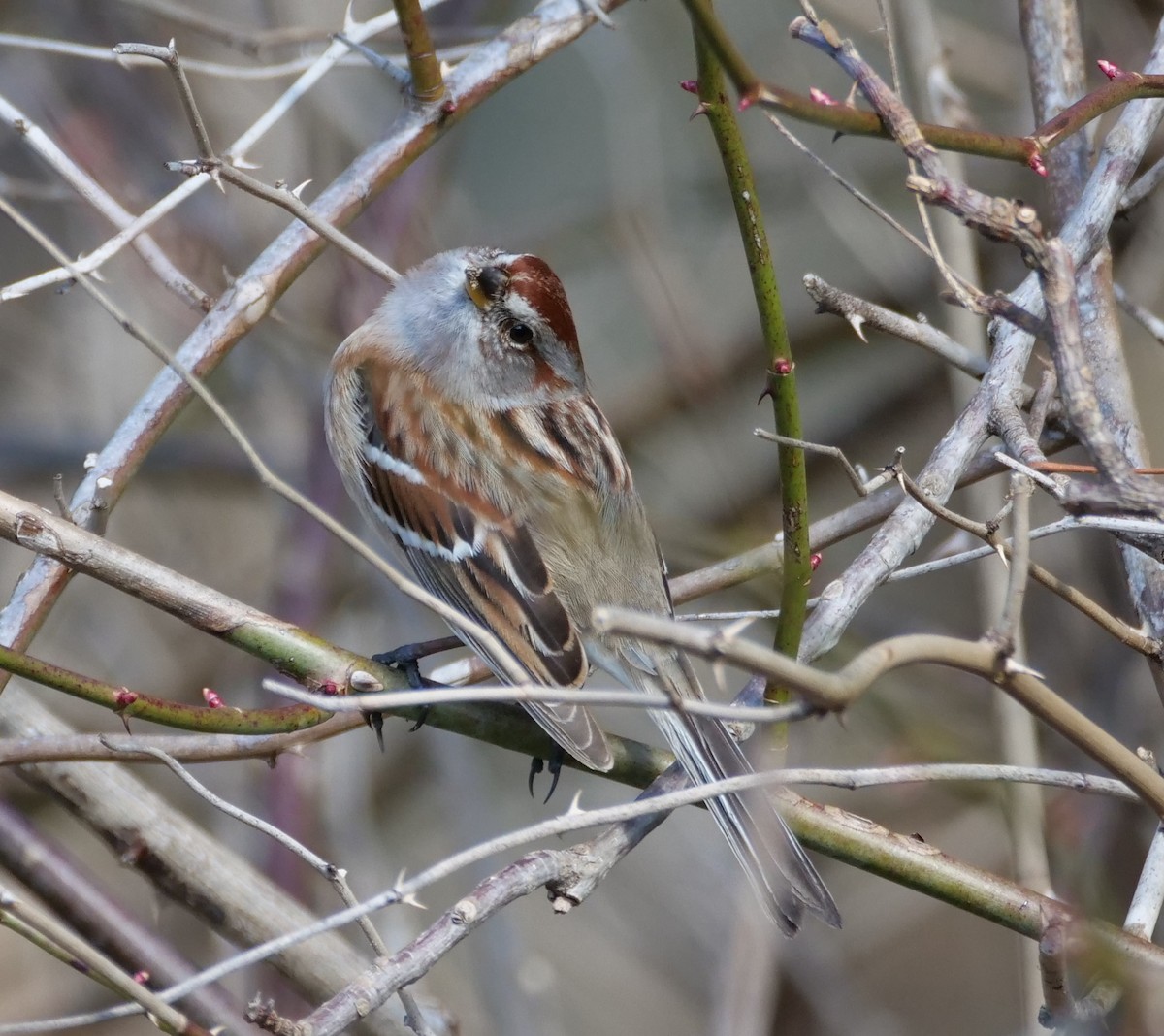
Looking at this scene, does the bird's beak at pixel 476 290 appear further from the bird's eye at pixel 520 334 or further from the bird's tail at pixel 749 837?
the bird's tail at pixel 749 837

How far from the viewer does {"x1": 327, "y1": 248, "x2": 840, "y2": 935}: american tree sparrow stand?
2525 millimetres

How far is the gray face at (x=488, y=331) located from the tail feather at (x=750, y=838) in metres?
1.03

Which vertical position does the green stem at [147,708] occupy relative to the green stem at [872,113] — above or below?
below

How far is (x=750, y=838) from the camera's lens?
2.08 metres

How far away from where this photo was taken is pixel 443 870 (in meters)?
1.32

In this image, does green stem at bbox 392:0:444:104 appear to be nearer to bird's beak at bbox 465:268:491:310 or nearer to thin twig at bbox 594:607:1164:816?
bird's beak at bbox 465:268:491:310

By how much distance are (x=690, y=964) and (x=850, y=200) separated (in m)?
2.76

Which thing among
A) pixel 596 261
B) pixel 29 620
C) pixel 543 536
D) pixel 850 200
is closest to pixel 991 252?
pixel 850 200

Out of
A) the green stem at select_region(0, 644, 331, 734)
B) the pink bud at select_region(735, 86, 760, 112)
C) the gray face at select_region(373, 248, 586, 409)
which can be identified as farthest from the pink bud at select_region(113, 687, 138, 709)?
the gray face at select_region(373, 248, 586, 409)

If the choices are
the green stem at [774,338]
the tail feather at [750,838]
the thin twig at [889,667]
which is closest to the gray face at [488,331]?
the tail feather at [750,838]

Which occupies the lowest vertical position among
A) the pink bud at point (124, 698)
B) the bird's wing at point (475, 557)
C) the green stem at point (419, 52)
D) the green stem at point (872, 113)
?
the bird's wing at point (475, 557)

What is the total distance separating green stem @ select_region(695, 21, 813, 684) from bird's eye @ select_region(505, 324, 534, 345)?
1.22 m

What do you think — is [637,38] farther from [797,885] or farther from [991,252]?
[797,885]

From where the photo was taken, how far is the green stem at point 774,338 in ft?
5.01
